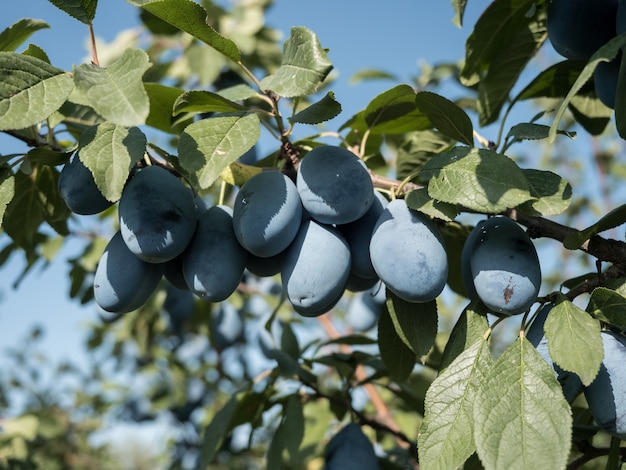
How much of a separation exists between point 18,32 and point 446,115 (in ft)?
2.30

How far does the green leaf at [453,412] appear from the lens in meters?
0.77

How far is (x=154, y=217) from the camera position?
810 mm

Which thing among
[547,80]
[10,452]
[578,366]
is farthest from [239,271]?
[10,452]

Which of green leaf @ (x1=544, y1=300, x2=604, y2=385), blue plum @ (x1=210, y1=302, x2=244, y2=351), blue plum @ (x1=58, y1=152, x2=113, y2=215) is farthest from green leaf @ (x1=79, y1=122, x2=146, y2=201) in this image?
blue plum @ (x1=210, y1=302, x2=244, y2=351)

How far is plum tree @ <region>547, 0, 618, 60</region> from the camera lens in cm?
93

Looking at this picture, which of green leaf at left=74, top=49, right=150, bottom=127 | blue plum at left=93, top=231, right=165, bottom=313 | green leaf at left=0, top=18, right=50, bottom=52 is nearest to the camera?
green leaf at left=74, top=49, right=150, bottom=127

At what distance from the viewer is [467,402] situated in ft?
2.62

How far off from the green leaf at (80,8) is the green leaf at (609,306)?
760 millimetres

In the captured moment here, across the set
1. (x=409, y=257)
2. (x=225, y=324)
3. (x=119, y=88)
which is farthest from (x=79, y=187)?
(x=225, y=324)

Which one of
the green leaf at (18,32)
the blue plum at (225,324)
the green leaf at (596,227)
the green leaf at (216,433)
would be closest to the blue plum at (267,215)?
the green leaf at (596,227)

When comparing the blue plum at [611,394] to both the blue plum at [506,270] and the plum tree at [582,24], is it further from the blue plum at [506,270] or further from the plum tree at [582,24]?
the plum tree at [582,24]

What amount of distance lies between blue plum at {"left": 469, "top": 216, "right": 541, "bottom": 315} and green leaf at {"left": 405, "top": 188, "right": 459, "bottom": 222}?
2.8 inches

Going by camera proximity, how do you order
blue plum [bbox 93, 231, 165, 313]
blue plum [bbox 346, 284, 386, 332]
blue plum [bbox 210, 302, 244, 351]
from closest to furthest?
blue plum [bbox 93, 231, 165, 313], blue plum [bbox 346, 284, 386, 332], blue plum [bbox 210, 302, 244, 351]

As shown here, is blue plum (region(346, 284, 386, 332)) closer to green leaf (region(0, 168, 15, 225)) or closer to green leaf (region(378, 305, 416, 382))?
green leaf (region(378, 305, 416, 382))
